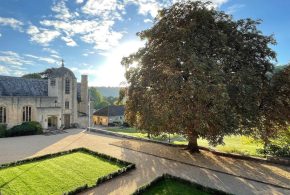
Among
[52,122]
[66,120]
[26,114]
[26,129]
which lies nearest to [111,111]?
[66,120]

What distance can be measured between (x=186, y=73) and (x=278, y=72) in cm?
795

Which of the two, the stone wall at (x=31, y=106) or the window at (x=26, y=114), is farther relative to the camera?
the window at (x=26, y=114)

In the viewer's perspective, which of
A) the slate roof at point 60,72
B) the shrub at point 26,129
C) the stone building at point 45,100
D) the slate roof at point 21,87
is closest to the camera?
the shrub at point 26,129

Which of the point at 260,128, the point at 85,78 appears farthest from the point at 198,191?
the point at 85,78

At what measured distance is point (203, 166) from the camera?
17.4 metres

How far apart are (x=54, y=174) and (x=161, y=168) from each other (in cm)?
735

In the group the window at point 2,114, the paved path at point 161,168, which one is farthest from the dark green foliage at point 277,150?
the window at point 2,114

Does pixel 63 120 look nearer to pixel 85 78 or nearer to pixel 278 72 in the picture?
pixel 85 78

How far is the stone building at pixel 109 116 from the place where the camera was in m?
58.7

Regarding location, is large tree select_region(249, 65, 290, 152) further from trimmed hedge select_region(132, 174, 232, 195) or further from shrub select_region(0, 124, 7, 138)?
shrub select_region(0, 124, 7, 138)

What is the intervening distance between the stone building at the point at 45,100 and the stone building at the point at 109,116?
14746 mm

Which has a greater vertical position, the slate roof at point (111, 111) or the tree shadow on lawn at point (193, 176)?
the slate roof at point (111, 111)

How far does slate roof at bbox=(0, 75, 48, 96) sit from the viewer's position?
1351 inches

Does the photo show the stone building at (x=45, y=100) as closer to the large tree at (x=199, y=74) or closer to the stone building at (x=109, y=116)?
the stone building at (x=109, y=116)
